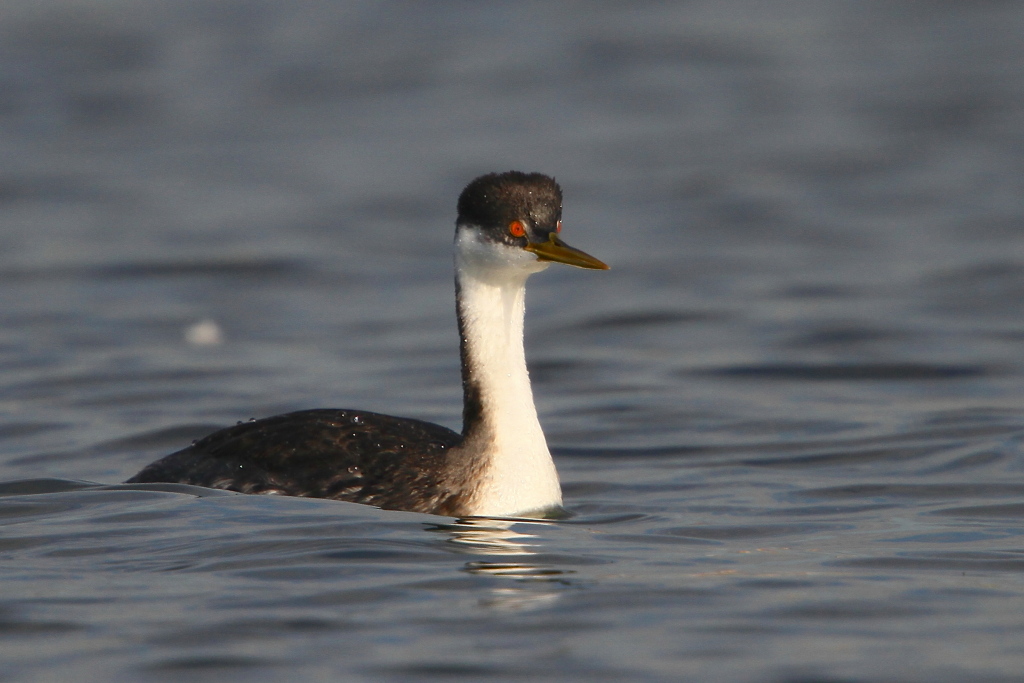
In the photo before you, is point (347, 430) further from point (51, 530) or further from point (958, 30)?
point (958, 30)

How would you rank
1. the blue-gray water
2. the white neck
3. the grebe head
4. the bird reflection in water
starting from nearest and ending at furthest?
1. the blue-gray water
2. the bird reflection in water
3. the white neck
4. the grebe head

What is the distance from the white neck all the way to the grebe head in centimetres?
1

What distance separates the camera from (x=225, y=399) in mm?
12945

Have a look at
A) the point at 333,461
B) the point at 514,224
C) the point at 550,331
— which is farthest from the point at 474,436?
the point at 550,331

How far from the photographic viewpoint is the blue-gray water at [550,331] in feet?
21.7

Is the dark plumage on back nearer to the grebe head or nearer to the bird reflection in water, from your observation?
the bird reflection in water

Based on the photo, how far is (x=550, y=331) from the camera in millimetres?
15328

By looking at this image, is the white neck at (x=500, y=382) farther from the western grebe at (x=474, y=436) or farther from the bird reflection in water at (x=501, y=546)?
the bird reflection in water at (x=501, y=546)

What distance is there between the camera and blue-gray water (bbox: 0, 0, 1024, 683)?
661cm

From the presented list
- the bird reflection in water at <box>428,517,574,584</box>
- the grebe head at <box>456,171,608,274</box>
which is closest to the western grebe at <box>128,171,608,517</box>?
the grebe head at <box>456,171,608,274</box>

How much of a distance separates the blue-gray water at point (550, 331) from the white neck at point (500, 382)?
11.1 inches

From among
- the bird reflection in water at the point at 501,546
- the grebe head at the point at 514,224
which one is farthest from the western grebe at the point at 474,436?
the bird reflection in water at the point at 501,546

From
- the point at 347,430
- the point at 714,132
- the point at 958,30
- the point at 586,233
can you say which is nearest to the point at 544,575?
the point at 347,430

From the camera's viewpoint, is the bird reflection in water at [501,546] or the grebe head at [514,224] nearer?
the bird reflection in water at [501,546]
